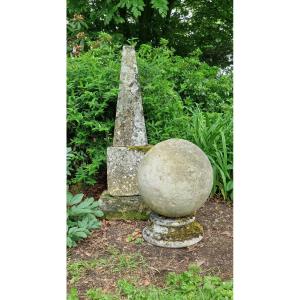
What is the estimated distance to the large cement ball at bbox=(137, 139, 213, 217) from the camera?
3205mm

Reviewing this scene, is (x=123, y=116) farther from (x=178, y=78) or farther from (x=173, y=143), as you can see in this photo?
(x=178, y=78)

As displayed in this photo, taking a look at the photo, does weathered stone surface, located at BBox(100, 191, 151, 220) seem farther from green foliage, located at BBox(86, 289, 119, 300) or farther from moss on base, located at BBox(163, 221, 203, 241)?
green foliage, located at BBox(86, 289, 119, 300)

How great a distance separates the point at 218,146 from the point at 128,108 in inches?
44.8

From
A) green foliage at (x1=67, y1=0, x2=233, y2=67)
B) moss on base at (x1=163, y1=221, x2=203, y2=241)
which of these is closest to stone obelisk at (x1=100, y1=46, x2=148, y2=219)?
moss on base at (x1=163, y1=221, x2=203, y2=241)

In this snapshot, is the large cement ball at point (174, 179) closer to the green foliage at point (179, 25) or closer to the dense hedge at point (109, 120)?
the dense hedge at point (109, 120)

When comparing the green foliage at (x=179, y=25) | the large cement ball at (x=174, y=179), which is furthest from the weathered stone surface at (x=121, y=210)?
the green foliage at (x=179, y=25)

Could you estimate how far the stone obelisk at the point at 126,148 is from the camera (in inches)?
152

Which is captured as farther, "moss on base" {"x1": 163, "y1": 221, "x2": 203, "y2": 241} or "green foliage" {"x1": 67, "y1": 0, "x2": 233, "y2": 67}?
"green foliage" {"x1": 67, "y1": 0, "x2": 233, "y2": 67}

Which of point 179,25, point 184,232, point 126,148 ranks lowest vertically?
point 184,232

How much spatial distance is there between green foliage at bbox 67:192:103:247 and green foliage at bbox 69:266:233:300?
25.7 inches

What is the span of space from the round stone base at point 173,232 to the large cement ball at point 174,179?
0.08 m

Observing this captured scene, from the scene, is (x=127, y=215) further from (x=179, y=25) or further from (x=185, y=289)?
(x=179, y=25)

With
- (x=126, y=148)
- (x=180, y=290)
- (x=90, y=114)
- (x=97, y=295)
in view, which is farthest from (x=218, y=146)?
(x=97, y=295)

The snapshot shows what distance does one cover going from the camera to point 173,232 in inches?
132
